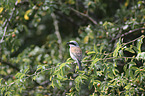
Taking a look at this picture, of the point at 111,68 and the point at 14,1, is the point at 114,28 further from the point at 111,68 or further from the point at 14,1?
the point at 14,1

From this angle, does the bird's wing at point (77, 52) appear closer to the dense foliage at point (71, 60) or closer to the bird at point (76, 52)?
the bird at point (76, 52)

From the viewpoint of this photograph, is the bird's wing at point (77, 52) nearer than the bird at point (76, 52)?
No

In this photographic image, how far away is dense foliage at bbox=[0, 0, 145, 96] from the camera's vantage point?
2809mm

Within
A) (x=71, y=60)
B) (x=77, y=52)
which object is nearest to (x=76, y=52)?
(x=77, y=52)

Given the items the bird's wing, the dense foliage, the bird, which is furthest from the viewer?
the bird's wing

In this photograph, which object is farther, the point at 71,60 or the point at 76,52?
the point at 76,52

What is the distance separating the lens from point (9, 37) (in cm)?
367

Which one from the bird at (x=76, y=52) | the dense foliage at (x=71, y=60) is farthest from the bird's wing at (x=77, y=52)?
the dense foliage at (x=71, y=60)

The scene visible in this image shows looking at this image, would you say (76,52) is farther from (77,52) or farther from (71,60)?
(71,60)

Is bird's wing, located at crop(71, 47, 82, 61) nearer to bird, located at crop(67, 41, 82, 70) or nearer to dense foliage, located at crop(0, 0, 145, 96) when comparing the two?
bird, located at crop(67, 41, 82, 70)

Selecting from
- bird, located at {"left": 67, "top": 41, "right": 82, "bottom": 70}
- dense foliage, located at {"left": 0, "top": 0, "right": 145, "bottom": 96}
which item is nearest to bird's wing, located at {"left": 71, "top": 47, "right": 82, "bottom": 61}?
bird, located at {"left": 67, "top": 41, "right": 82, "bottom": 70}

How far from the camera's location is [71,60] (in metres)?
2.99

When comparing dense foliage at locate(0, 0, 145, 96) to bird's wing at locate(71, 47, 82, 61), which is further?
bird's wing at locate(71, 47, 82, 61)

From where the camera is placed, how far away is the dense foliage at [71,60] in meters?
2.81
